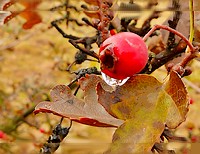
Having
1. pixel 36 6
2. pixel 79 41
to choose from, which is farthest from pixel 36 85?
pixel 79 41

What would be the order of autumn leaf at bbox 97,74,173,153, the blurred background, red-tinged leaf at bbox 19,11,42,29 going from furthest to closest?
1. red-tinged leaf at bbox 19,11,42,29
2. the blurred background
3. autumn leaf at bbox 97,74,173,153

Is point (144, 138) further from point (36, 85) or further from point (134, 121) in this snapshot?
point (36, 85)

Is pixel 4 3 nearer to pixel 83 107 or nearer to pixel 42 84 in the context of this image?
pixel 83 107

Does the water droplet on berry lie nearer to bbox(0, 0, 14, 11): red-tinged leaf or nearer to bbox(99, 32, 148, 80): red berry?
bbox(99, 32, 148, 80): red berry

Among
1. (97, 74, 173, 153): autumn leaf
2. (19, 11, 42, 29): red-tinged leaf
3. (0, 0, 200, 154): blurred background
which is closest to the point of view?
(97, 74, 173, 153): autumn leaf

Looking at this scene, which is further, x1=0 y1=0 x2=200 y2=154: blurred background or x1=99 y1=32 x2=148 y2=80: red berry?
x1=0 y1=0 x2=200 y2=154: blurred background

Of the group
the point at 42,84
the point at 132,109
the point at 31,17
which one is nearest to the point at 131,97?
the point at 132,109

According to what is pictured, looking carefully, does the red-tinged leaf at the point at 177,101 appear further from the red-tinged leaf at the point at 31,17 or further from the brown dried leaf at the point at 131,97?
the red-tinged leaf at the point at 31,17

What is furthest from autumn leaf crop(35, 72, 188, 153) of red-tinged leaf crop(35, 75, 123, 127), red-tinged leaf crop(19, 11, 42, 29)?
red-tinged leaf crop(19, 11, 42, 29)
